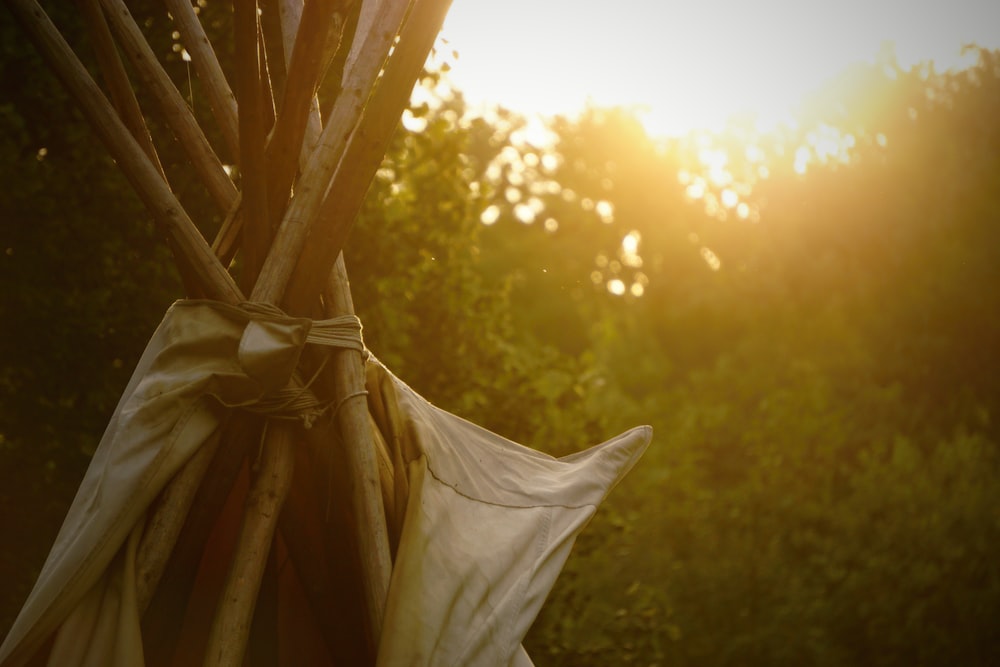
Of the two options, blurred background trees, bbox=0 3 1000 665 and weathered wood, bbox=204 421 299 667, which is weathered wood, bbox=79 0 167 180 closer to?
weathered wood, bbox=204 421 299 667

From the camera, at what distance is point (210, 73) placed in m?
2.99

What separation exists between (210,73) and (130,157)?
1.67 ft

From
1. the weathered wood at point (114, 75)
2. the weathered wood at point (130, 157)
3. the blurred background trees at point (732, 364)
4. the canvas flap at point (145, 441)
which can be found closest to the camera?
the canvas flap at point (145, 441)

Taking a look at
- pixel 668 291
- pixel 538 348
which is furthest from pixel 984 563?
pixel 668 291

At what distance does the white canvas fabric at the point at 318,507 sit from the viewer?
2.13 meters

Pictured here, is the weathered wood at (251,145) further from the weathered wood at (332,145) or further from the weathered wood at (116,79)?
the weathered wood at (116,79)

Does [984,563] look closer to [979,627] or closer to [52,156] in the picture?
[979,627]

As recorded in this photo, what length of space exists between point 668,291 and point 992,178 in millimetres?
8735

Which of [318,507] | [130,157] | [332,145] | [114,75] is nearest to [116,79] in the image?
[114,75]

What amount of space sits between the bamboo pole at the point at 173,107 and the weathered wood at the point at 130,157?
0.85 ft

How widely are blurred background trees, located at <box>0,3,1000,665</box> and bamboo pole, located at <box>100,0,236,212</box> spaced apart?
2.24 meters

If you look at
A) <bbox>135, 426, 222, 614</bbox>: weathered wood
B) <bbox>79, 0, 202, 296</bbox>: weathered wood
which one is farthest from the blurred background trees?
<bbox>135, 426, 222, 614</bbox>: weathered wood

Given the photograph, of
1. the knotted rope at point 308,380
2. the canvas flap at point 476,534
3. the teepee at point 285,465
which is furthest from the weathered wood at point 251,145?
the canvas flap at point 476,534

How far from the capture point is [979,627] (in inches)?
294
